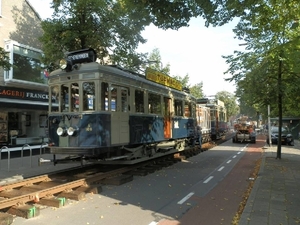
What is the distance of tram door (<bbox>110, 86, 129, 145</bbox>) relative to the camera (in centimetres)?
929

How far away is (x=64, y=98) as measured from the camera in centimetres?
948

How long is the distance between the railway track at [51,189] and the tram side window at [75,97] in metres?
2.07

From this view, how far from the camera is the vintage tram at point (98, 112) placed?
8.84 meters

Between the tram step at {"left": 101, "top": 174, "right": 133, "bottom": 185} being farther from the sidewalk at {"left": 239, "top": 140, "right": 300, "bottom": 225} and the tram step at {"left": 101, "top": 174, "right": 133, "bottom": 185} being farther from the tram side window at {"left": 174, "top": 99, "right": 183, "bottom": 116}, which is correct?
the tram side window at {"left": 174, "top": 99, "right": 183, "bottom": 116}

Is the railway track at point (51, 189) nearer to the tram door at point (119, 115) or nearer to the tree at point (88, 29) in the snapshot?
the tram door at point (119, 115)

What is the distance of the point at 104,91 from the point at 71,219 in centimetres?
433

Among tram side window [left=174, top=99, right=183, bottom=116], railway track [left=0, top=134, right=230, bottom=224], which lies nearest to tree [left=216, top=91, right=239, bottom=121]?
tram side window [left=174, top=99, right=183, bottom=116]

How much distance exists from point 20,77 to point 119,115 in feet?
37.2

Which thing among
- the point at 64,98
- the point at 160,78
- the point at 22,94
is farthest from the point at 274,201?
the point at 22,94

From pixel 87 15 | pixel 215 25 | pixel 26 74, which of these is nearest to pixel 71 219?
pixel 215 25

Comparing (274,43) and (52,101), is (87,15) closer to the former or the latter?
(52,101)

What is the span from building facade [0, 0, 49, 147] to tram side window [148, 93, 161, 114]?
8172mm


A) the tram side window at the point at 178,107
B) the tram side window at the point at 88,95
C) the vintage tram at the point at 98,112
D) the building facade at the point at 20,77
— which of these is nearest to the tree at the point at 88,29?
the building facade at the point at 20,77

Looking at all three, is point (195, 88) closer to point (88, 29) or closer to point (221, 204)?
point (88, 29)
